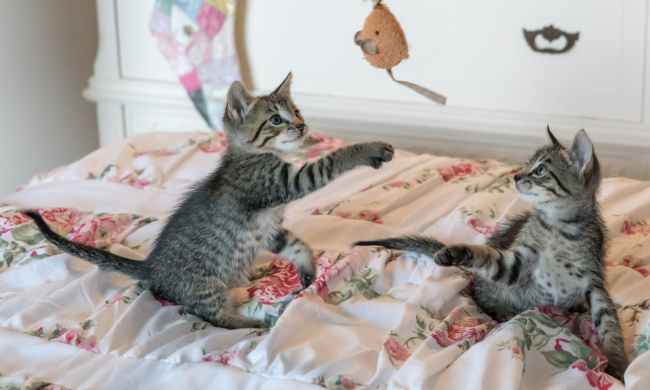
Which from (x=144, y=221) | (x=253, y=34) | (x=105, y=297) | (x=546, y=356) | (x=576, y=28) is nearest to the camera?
(x=546, y=356)

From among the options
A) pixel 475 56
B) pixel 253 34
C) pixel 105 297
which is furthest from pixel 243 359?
pixel 253 34

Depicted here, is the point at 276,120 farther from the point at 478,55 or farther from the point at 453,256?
the point at 478,55

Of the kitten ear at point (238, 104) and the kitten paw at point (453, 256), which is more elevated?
the kitten ear at point (238, 104)

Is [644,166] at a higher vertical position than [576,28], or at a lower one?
lower

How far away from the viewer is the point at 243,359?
1367 millimetres

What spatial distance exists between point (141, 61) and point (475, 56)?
39.7 inches

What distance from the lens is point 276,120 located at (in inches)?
63.2

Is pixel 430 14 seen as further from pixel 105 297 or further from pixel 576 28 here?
pixel 105 297

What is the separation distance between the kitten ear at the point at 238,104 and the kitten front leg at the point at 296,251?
215mm

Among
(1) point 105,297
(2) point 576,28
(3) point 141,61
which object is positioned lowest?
(1) point 105,297

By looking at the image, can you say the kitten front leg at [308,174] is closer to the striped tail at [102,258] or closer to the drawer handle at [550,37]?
the striped tail at [102,258]

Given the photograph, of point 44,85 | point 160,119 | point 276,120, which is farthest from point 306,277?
point 44,85

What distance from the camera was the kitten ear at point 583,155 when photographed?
142cm

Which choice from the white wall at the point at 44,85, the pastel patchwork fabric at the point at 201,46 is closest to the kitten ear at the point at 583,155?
A: the pastel patchwork fabric at the point at 201,46
